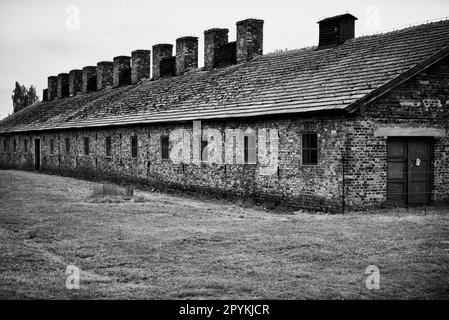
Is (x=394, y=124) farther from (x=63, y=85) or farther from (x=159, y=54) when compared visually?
(x=63, y=85)

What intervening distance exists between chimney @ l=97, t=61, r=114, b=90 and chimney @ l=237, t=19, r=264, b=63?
16.2 metres

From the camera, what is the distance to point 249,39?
85.0 ft

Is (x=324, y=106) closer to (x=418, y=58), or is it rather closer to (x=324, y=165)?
(x=324, y=165)

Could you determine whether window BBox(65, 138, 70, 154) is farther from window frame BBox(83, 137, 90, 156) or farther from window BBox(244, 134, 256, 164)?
window BBox(244, 134, 256, 164)

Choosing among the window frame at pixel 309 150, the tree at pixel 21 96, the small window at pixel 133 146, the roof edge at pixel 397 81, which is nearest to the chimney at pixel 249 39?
the small window at pixel 133 146

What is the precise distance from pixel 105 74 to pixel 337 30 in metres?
22.3

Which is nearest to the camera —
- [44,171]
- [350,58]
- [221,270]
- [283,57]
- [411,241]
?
[221,270]

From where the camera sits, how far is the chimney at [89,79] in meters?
41.7

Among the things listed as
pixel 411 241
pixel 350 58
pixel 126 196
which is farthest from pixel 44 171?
pixel 411 241

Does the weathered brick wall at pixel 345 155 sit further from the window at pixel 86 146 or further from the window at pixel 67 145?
the window at pixel 67 145

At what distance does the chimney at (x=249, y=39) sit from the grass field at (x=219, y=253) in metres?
12.1

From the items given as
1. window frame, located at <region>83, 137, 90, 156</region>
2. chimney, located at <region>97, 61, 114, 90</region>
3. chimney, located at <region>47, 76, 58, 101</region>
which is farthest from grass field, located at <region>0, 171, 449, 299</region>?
chimney, located at <region>47, 76, 58, 101</region>

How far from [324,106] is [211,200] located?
6193mm
